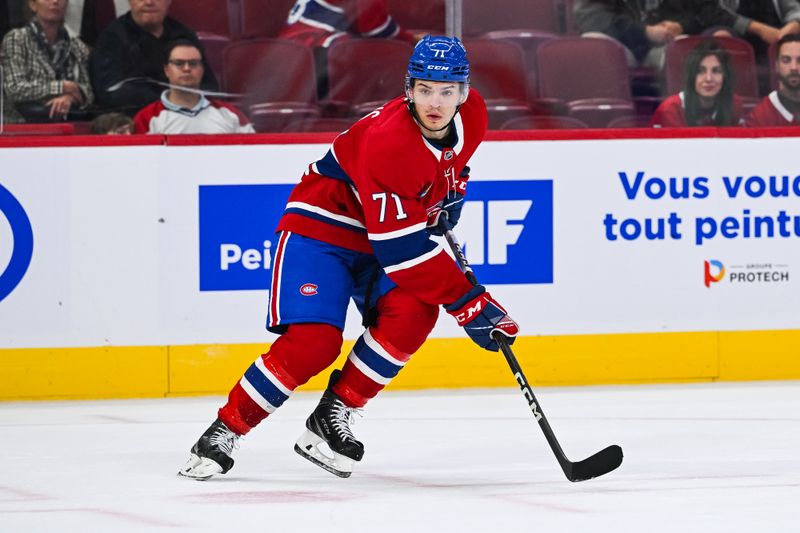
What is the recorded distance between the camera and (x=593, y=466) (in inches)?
129

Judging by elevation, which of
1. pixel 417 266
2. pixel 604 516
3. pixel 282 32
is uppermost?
pixel 282 32

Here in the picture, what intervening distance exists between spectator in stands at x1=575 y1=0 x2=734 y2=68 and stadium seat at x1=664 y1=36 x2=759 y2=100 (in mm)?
32

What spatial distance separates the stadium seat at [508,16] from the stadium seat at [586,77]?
0.08 metres

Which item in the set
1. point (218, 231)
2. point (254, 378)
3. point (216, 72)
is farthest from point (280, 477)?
point (216, 72)

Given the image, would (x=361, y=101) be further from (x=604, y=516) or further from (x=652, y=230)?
(x=604, y=516)

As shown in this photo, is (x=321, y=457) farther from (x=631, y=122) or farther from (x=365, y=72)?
(x=631, y=122)

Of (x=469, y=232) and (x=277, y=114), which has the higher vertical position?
(x=277, y=114)

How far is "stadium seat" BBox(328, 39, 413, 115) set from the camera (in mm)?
4988

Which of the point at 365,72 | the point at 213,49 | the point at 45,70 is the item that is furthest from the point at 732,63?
the point at 45,70

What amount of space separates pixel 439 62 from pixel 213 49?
1.87 meters

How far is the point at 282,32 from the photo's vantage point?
4.97 meters

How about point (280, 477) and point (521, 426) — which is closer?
point (280, 477)

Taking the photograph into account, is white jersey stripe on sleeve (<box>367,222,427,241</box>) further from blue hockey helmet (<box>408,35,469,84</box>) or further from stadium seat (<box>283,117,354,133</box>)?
stadium seat (<box>283,117,354,133</box>)

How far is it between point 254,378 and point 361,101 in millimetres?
1814
